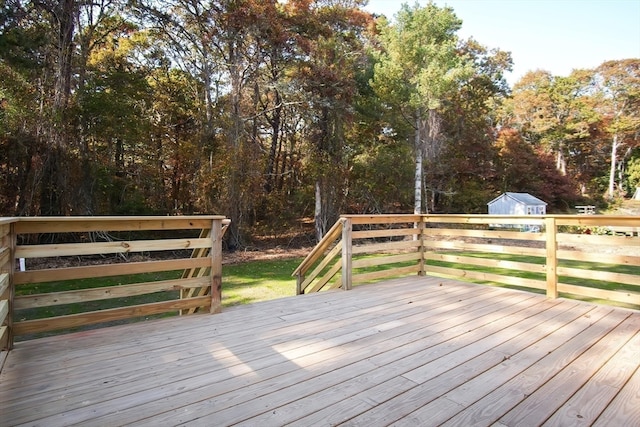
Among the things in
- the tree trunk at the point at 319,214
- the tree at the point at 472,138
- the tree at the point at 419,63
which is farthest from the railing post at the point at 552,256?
the tree at the point at 472,138

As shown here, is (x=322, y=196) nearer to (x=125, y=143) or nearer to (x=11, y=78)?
(x=125, y=143)

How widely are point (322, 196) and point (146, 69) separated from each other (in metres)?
6.63

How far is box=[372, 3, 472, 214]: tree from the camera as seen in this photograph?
36.7 feet

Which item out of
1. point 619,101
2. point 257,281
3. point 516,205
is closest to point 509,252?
point 257,281

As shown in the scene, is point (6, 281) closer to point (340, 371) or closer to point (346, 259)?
point (340, 371)

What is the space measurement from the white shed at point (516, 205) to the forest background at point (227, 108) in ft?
12.9

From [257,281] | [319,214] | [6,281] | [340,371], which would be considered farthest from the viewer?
[319,214]

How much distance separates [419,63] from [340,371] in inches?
463

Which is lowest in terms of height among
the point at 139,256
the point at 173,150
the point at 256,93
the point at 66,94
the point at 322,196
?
the point at 139,256

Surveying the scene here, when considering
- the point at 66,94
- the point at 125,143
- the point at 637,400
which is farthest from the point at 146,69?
the point at 637,400

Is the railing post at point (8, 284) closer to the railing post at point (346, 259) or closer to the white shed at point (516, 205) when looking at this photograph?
the railing post at point (346, 259)

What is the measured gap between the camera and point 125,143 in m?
9.69

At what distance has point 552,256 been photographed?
3742 millimetres

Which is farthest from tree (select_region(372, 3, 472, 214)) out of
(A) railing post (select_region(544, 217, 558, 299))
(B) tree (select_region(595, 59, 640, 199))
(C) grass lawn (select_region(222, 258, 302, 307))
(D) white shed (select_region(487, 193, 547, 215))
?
(B) tree (select_region(595, 59, 640, 199))
